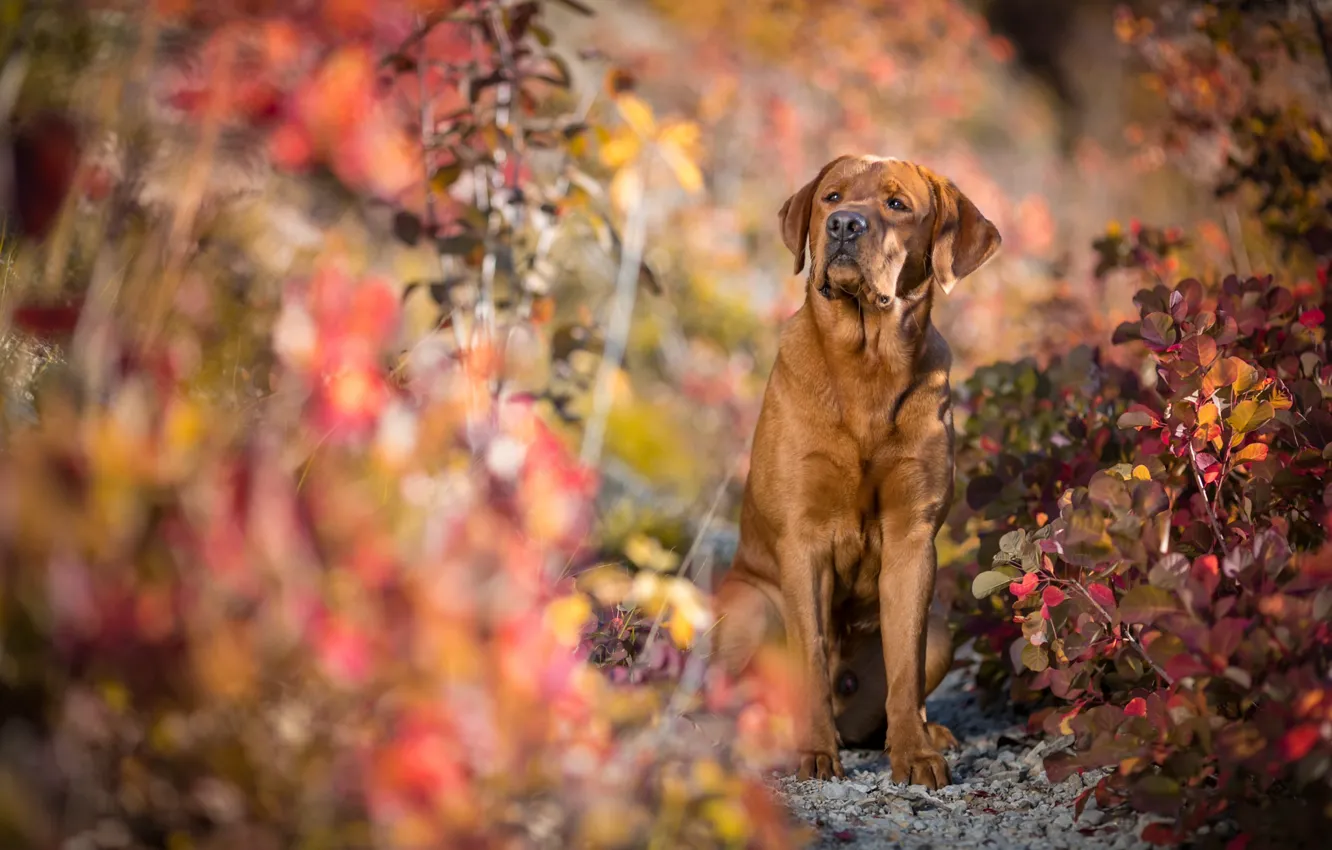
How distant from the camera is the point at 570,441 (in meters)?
5.64

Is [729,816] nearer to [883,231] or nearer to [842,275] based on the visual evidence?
[842,275]

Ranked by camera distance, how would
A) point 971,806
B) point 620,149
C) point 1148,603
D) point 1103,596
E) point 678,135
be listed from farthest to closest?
1. point 620,149
2. point 678,135
3. point 971,806
4. point 1103,596
5. point 1148,603

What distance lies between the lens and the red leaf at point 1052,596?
2.75 metres

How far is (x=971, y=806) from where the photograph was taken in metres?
3.02

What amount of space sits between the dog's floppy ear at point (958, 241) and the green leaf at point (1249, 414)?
3.58 ft

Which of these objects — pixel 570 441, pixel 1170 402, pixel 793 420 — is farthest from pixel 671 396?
pixel 1170 402

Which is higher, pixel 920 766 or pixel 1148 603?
pixel 1148 603

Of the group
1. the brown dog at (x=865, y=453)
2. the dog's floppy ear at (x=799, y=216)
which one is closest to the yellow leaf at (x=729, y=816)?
the brown dog at (x=865, y=453)

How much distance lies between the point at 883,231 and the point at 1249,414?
1185 mm

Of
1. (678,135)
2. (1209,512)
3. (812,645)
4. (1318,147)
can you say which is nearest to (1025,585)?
(1209,512)

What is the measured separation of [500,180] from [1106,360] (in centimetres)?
219

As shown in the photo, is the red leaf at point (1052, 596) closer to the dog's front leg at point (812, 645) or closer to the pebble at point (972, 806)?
the pebble at point (972, 806)

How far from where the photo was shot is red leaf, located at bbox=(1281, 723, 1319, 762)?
6.67 ft

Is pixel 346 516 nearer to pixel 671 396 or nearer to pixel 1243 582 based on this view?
pixel 1243 582
